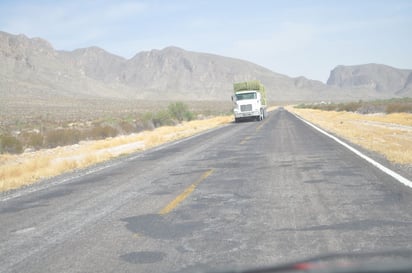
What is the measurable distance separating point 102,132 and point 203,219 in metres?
28.8

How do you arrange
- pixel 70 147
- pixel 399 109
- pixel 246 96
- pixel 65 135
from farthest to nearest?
pixel 399 109 < pixel 246 96 < pixel 65 135 < pixel 70 147

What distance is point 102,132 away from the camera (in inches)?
1366

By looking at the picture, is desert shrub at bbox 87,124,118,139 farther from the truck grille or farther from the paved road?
the paved road

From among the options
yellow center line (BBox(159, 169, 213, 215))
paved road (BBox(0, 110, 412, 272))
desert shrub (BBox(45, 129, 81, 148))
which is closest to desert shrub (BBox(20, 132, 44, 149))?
desert shrub (BBox(45, 129, 81, 148))

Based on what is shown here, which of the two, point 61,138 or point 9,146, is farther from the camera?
point 61,138

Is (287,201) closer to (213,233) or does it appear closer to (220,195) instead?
(220,195)

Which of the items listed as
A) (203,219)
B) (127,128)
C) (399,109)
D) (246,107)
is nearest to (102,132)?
(127,128)

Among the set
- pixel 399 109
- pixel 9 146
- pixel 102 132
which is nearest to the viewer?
pixel 9 146

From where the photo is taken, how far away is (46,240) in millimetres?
6246

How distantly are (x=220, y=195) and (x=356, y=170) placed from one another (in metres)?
3.85

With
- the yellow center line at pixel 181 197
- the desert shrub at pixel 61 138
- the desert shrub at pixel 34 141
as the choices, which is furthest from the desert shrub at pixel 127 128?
the yellow center line at pixel 181 197

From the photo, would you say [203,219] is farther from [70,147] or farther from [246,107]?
[246,107]

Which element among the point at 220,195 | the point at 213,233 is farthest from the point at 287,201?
the point at 213,233

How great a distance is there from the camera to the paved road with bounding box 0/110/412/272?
522 cm
